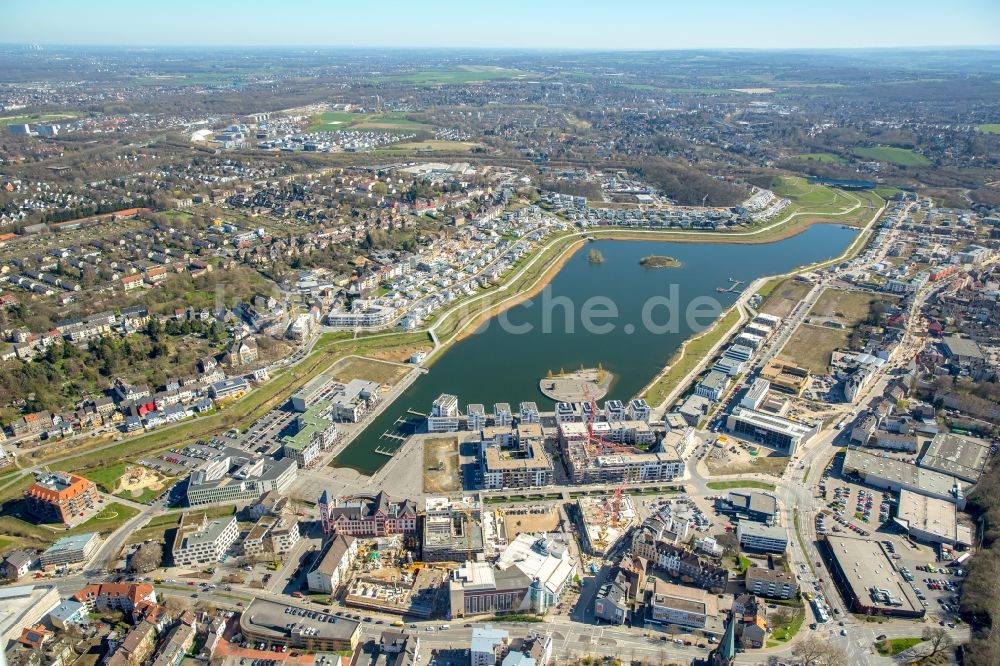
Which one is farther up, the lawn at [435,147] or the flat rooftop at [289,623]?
the lawn at [435,147]

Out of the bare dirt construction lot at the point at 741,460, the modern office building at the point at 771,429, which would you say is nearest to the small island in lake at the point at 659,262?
the modern office building at the point at 771,429

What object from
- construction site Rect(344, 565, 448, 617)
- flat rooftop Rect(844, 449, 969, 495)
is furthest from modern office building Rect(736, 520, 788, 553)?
construction site Rect(344, 565, 448, 617)

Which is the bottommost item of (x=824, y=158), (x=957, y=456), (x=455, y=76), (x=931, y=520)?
(x=931, y=520)

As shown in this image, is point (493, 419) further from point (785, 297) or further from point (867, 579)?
point (785, 297)

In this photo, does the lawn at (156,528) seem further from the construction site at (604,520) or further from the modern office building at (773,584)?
the modern office building at (773,584)

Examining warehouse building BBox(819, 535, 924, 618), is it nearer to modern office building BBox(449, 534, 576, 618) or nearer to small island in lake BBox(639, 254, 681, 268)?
modern office building BBox(449, 534, 576, 618)

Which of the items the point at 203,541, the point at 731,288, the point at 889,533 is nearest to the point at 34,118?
the point at 731,288

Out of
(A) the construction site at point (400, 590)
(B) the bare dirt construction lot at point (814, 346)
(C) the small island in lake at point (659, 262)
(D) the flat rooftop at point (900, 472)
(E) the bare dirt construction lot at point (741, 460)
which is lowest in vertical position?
(A) the construction site at point (400, 590)
